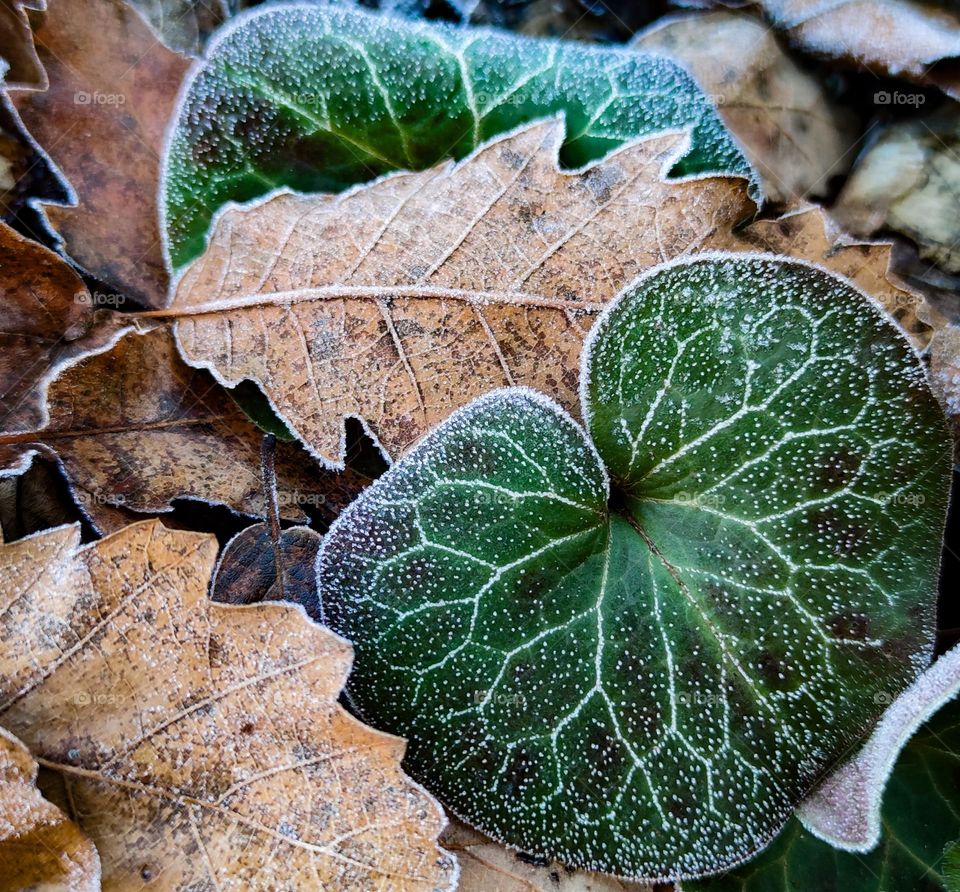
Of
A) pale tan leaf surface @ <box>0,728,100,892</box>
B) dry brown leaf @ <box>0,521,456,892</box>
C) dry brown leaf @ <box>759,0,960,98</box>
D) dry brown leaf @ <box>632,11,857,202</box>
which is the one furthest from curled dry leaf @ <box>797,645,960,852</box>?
dry brown leaf @ <box>759,0,960,98</box>

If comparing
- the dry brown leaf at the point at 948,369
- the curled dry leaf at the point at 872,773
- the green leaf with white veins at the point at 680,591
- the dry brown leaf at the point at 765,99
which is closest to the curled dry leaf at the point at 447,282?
the green leaf with white veins at the point at 680,591

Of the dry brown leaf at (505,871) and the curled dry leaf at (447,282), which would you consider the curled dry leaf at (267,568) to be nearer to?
the curled dry leaf at (447,282)

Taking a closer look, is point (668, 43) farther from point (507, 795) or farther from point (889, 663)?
point (507, 795)

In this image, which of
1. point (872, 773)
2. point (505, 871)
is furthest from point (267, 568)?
point (872, 773)

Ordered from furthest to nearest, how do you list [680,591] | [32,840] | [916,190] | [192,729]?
[916,190] < [680,591] < [192,729] < [32,840]

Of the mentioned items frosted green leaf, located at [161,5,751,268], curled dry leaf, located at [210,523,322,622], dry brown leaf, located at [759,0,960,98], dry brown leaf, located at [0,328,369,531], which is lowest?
curled dry leaf, located at [210,523,322,622]

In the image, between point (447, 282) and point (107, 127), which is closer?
point (447, 282)

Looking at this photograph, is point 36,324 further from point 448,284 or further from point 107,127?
point 448,284

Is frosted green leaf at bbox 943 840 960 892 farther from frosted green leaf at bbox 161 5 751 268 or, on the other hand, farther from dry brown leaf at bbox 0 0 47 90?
dry brown leaf at bbox 0 0 47 90
